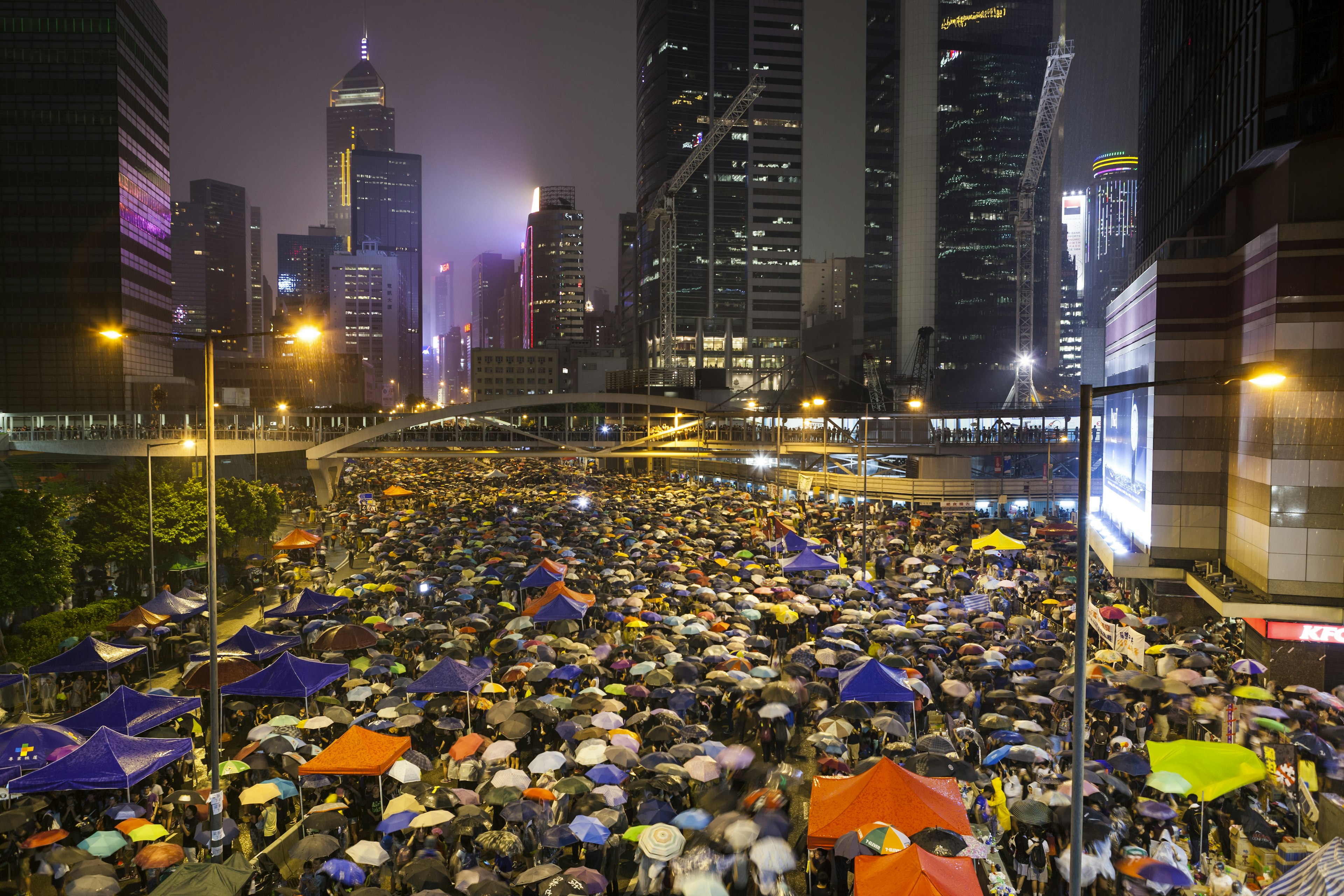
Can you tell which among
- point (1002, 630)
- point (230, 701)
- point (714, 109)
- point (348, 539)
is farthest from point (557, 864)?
point (714, 109)

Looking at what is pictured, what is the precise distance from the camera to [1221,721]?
16.1m

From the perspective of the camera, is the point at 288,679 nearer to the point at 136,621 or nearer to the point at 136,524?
the point at 136,621

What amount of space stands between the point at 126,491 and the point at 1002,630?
3107 centimetres

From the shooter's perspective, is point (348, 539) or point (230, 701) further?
point (348, 539)

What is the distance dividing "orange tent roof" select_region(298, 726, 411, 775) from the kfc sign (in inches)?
806

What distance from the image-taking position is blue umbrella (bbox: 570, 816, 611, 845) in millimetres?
11586

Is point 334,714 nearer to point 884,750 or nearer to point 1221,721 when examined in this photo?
point 884,750

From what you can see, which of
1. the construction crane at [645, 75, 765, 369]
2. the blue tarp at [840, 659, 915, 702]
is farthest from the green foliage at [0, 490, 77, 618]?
the construction crane at [645, 75, 765, 369]

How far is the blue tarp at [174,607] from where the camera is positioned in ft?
82.2

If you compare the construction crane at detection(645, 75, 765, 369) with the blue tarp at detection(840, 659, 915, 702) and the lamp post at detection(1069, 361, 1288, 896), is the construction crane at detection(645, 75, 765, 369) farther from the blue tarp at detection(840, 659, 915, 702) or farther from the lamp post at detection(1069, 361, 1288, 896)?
the lamp post at detection(1069, 361, 1288, 896)

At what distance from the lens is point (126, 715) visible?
15812mm

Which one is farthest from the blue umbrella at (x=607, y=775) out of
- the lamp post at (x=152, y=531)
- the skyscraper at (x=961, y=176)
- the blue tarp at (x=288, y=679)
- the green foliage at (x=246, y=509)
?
the skyscraper at (x=961, y=176)

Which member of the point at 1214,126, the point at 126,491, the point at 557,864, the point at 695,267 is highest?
the point at 695,267

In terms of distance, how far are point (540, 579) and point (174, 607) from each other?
10788mm
